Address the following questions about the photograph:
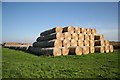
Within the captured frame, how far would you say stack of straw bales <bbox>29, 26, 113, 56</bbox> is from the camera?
59.1 feet

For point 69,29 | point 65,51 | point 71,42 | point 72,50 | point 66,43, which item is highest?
point 69,29

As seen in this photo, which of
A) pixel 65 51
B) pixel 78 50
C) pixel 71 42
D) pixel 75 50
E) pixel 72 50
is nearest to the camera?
pixel 75 50

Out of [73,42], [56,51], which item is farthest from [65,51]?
[73,42]

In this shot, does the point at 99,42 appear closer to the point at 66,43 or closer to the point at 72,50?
the point at 66,43

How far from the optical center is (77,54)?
1778cm

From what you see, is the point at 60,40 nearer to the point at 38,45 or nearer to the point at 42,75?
the point at 38,45

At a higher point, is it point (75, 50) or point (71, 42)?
point (71, 42)

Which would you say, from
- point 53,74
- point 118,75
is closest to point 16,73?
point 53,74

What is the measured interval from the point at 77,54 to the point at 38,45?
643 cm

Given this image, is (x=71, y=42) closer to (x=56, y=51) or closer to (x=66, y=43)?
(x=66, y=43)

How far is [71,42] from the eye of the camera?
19938mm

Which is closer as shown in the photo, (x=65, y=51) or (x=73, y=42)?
(x=65, y=51)

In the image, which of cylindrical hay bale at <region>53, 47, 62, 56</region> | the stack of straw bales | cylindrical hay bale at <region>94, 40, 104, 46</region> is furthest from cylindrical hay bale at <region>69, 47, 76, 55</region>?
cylindrical hay bale at <region>94, 40, 104, 46</region>

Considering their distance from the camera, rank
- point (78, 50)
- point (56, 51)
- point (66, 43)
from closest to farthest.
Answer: point (56, 51) → point (78, 50) → point (66, 43)
